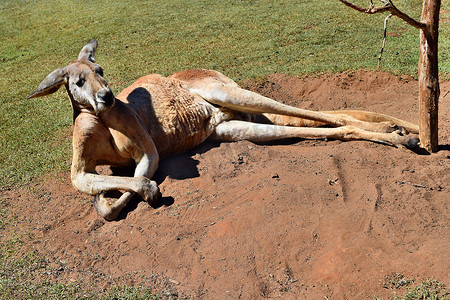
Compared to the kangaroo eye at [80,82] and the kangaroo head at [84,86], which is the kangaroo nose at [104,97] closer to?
the kangaroo head at [84,86]

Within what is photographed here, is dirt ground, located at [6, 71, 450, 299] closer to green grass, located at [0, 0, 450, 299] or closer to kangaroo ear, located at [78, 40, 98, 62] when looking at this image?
green grass, located at [0, 0, 450, 299]

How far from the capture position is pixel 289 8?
11641 millimetres

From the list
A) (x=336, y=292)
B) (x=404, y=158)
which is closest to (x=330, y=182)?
(x=404, y=158)

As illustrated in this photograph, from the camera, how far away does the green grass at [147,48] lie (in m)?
6.21

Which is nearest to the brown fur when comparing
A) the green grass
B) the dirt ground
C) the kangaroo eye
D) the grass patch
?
the kangaroo eye

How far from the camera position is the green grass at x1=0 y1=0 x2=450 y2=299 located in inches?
245

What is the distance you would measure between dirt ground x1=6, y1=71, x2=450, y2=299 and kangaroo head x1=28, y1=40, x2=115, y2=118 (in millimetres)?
1104

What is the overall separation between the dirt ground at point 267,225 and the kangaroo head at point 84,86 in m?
1.10

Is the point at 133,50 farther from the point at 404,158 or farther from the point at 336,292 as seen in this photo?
the point at 336,292

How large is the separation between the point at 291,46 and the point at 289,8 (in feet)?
9.14

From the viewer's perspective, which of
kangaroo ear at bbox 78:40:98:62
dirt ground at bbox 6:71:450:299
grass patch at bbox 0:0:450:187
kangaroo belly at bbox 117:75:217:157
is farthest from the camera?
grass patch at bbox 0:0:450:187

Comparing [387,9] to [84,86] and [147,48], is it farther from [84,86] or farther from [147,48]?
[147,48]

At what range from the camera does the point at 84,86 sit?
179 inches

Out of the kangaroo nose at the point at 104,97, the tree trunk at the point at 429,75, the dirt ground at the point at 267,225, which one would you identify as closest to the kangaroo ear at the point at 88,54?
the kangaroo nose at the point at 104,97
